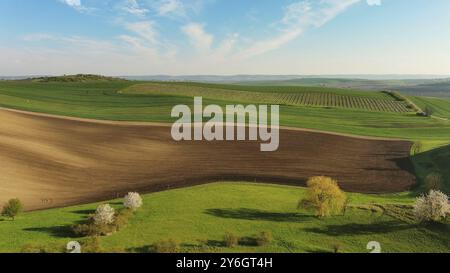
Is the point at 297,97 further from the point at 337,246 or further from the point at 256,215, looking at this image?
the point at 337,246

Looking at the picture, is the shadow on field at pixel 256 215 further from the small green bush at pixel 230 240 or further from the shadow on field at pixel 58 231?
the shadow on field at pixel 58 231

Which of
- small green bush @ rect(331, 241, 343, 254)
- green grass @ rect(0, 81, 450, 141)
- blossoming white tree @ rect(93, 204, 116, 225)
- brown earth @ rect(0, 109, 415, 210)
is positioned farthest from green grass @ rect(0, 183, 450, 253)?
green grass @ rect(0, 81, 450, 141)

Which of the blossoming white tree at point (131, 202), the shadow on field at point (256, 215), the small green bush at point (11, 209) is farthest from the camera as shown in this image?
→ the blossoming white tree at point (131, 202)

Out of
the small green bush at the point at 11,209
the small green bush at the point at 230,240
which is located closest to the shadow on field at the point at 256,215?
the small green bush at the point at 230,240

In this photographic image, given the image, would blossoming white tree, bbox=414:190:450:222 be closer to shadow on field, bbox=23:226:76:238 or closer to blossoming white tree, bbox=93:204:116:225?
blossoming white tree, bbox=93:204:116:225

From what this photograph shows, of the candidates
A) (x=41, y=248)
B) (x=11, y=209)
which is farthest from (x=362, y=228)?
(x=11, y=209)
